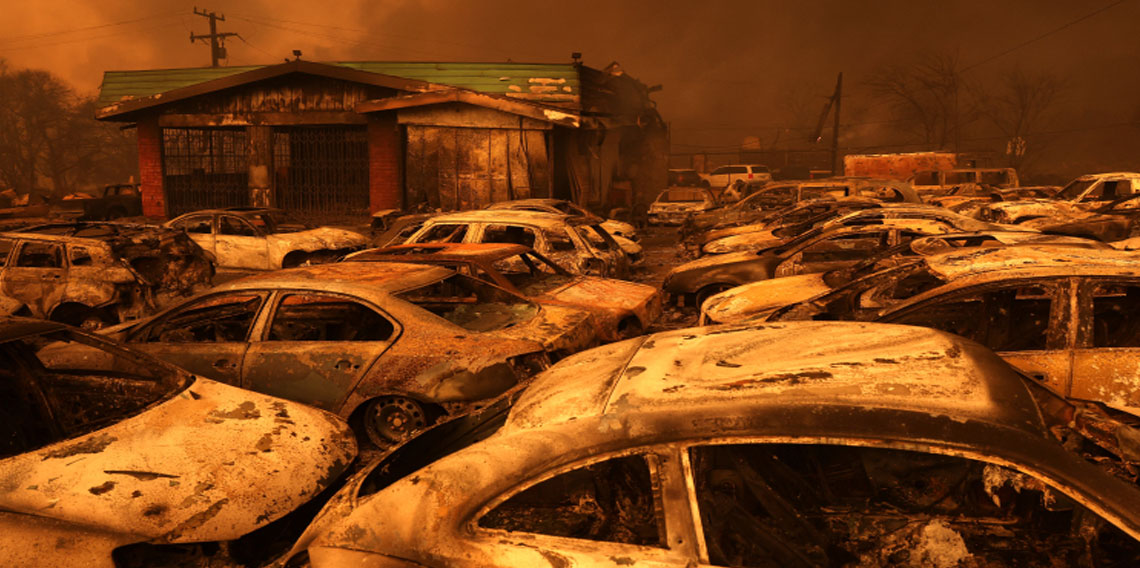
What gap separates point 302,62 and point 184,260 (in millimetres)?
10640

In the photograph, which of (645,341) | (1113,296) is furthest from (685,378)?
(1113,296)

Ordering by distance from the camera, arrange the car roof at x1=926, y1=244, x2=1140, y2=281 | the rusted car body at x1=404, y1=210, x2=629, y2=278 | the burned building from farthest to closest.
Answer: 1. the burned building
2. the rusted car body at x1=404, y1=210, x2=629, y2=278
3. the car roof at x1=926, y1=244, x2=1140, y2=281

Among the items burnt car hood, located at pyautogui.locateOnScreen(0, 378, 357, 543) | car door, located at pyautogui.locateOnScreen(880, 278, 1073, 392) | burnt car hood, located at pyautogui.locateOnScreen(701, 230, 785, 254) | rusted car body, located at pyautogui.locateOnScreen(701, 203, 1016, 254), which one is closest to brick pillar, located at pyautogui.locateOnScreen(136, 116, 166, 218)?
rusted car body, located at pyautogui.locateOnScreen(701, 203, 1016, 254)

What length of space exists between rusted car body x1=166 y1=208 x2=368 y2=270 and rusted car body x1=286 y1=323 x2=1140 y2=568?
10722mm

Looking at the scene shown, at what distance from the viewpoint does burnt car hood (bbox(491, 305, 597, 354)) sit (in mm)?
5535

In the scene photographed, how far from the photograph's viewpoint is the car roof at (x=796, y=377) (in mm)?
2447

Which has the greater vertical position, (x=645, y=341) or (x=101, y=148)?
(x=101, y=148)

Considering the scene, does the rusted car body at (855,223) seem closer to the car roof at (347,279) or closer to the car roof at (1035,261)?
the car roof at (1035,261)

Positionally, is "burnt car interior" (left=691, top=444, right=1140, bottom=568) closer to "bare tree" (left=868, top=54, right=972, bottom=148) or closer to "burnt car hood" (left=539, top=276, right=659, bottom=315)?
"burnt car hood" (left=539, top=276, right=659, bottom=315)

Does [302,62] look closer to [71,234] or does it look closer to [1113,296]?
[71,234]

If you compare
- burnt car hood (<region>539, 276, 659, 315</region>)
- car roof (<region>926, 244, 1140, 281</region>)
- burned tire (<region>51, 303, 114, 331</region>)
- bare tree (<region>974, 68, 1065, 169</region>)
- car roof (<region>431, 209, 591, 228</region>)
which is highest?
bare tree (<region>974, 68, 1065, 169</region>)

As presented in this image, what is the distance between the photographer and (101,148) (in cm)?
5384

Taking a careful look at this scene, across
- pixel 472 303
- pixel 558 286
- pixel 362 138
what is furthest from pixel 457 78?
pixel 472 303

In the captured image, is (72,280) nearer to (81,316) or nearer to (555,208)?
(81,316)
